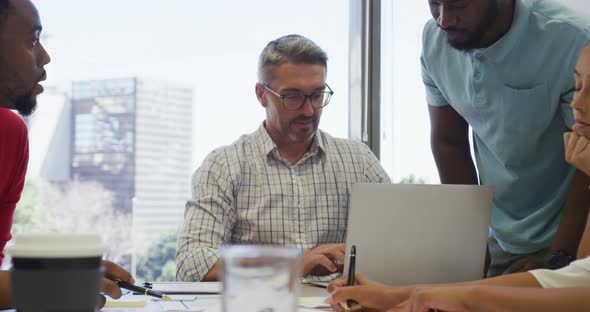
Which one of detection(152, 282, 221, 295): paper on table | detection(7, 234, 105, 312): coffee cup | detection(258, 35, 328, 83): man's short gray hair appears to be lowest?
detection(152, 282, 221, 295): paper on table

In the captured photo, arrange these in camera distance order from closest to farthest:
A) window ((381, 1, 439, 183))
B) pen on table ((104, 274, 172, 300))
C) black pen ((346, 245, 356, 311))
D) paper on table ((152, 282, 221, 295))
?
black pen ((346, 245, 356, 311)), pen on table ((104, 274, 172, 300)), paper on table ((152, 282, 221, 295)), window ((381, 1, 439, 183))

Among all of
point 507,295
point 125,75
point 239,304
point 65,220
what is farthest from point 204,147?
point 239,304

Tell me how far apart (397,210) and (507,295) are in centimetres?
40

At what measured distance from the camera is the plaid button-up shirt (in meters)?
2.03

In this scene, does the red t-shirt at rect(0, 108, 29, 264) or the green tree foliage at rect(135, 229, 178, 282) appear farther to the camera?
the green tree foliage at rect(135, 229, 178, 282)

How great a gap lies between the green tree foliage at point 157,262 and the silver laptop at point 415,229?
2032 millimetres

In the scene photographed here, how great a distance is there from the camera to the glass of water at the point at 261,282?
0.62m

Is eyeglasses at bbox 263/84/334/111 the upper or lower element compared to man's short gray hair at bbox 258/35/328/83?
lower

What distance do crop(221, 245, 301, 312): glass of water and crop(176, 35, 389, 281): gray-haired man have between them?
137 centimetres

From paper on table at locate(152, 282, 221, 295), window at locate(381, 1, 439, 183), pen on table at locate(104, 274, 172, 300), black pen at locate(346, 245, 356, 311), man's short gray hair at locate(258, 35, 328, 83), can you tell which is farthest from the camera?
window at locate(381, 1, 439, 183)

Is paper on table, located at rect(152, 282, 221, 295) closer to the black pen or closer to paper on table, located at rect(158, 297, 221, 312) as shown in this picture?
paper on table, located at rect(158, 297, 221, 312)

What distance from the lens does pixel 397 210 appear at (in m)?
1.41

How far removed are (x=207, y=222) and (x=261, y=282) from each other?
141 cm

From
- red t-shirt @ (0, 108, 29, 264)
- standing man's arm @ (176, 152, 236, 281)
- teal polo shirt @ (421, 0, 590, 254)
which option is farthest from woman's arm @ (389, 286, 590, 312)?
red t-shirt @ (0, 108, 29, 264)
